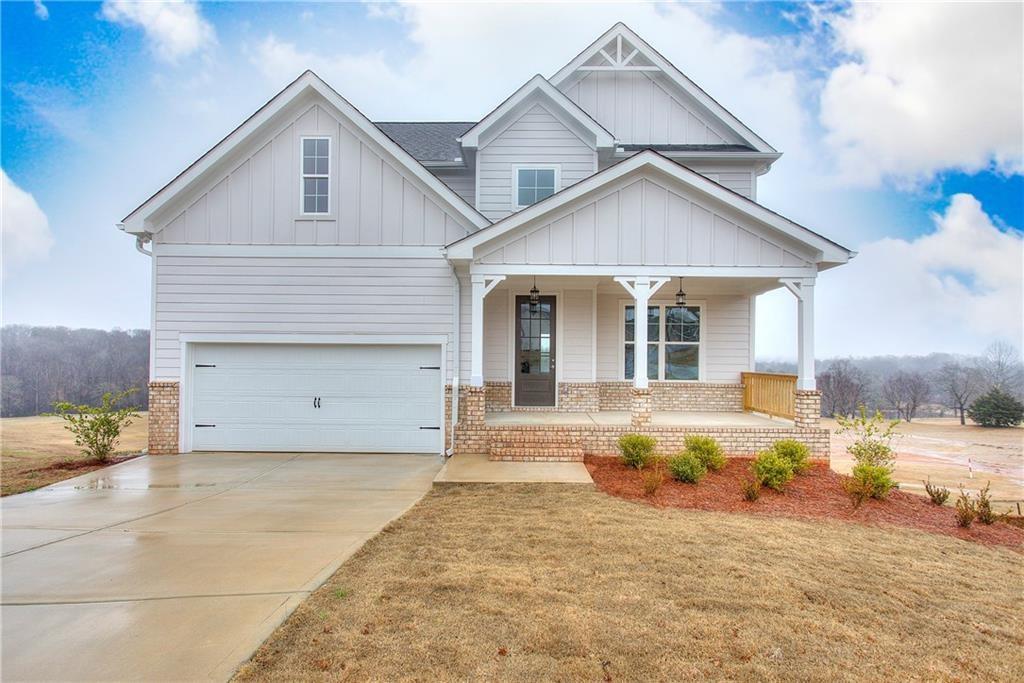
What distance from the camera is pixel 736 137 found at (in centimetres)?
1225

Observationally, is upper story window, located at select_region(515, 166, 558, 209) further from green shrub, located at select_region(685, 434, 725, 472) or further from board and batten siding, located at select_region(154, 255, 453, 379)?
green shrub, located at select_region(685, 434, 725, 472)

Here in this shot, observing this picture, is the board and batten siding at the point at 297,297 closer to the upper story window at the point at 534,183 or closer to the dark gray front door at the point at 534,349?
the dark gray front door at the point at 534,349

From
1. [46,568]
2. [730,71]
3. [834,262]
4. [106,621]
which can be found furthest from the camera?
[730,71]

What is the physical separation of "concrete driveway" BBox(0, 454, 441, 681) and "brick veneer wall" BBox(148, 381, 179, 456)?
46.7 inches

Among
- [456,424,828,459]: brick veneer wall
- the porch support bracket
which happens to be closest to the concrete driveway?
[456,424,828,459]: brick veneer wall

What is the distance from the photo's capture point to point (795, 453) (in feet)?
→ 25.8

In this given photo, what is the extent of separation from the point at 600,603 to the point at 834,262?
8.04m

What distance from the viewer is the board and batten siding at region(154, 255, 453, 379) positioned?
9.61m

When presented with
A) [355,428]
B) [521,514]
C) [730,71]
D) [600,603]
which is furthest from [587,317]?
[730,71]

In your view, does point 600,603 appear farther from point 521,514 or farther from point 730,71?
point 730,71

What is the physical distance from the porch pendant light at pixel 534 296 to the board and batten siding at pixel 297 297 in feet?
7.25

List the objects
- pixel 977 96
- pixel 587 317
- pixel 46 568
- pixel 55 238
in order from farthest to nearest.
Answer: pixel 55 238 < pixel 977 96 < pixel 587 317 < pixel 46 568

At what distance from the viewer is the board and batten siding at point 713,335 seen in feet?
39.2

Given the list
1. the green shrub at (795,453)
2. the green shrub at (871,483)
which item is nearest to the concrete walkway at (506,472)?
the green shrub at (795,453)
